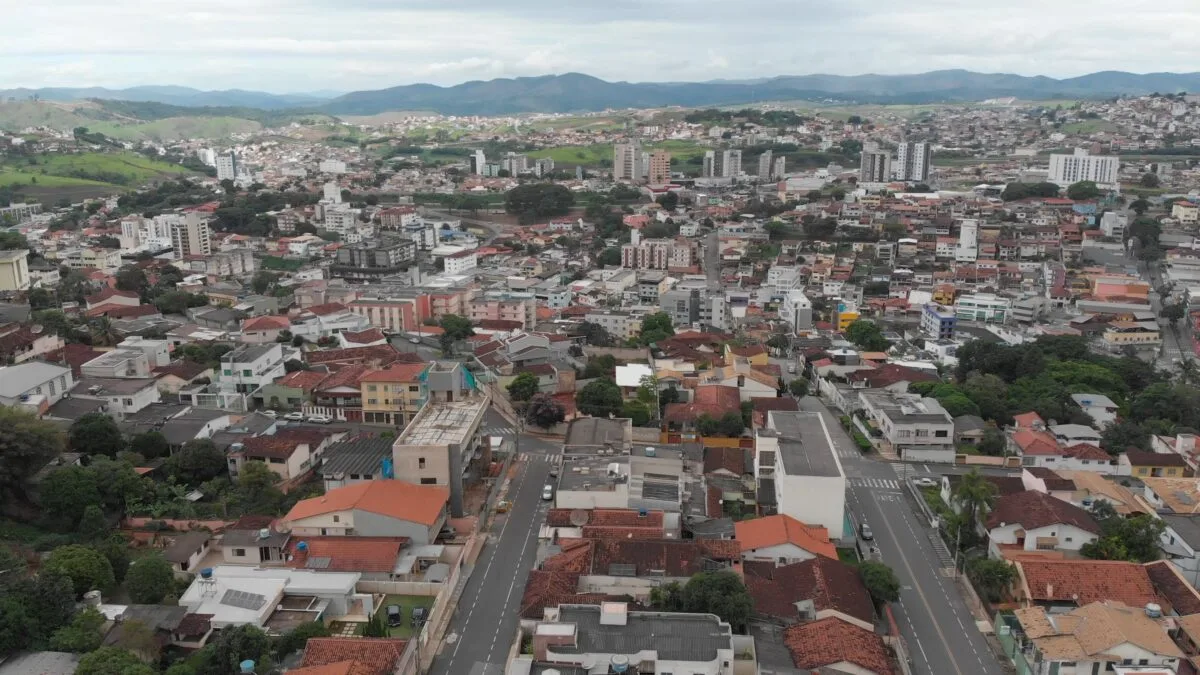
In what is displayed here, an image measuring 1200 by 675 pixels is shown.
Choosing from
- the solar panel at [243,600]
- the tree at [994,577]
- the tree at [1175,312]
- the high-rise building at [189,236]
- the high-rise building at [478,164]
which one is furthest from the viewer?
the high-rise building at [478,164]

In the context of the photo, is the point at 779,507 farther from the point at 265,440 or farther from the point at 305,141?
the point at 305,141

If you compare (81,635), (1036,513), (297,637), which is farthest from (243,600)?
(1036,513)

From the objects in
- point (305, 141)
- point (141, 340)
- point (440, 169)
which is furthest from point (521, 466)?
point (305, 141)

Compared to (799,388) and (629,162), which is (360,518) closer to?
(799,388)

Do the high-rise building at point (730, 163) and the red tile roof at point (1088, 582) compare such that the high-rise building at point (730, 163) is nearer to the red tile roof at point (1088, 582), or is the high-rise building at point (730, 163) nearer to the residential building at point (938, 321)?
the residential building at point (938, 321)

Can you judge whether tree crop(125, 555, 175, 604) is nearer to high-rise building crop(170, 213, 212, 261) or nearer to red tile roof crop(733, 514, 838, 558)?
red tile roof crop(733, 514, 838, 558)

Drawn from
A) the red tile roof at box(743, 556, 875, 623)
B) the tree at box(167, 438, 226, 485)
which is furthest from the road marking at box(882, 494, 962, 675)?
the tree at box(167, 438, 226, 485)

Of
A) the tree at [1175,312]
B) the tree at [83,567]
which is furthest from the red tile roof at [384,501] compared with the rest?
the tree at [1175,312]
